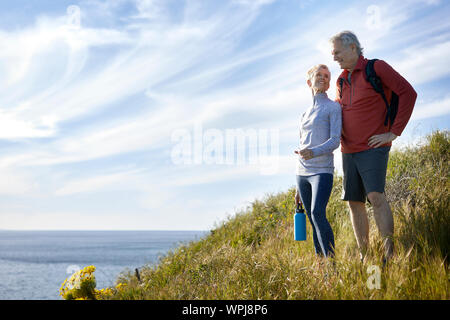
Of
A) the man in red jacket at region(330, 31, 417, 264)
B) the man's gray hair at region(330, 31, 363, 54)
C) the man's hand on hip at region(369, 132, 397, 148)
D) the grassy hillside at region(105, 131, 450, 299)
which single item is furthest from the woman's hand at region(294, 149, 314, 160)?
the man's gray hair at region(330, 31, 363, 54)

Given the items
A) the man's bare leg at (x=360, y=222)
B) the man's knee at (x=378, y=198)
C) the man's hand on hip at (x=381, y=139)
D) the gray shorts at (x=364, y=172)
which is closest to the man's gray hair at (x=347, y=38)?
the man's hand on hip at (x=381, y=139)

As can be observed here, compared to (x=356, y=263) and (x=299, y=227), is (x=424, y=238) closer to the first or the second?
(x=356, y=263)

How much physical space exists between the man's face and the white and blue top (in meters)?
0.45

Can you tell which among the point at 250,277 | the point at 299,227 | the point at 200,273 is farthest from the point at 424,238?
the point at 200,273

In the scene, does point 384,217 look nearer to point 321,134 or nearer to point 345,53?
point 321,134

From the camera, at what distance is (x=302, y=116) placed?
430cm

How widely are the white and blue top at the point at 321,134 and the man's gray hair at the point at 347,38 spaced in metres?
0.65

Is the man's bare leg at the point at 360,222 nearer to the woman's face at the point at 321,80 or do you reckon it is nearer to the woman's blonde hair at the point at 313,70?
the woman's face at the point at 321,80

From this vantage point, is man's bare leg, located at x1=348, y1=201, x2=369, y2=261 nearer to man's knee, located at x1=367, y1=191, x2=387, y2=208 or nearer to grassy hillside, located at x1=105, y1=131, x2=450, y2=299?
grassy hillside, located at x1=105, y1=131, x2=450, y2=299

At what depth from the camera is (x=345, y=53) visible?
408 cm

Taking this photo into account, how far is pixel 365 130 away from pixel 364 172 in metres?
0.47

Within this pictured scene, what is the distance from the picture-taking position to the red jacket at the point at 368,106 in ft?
12.4
